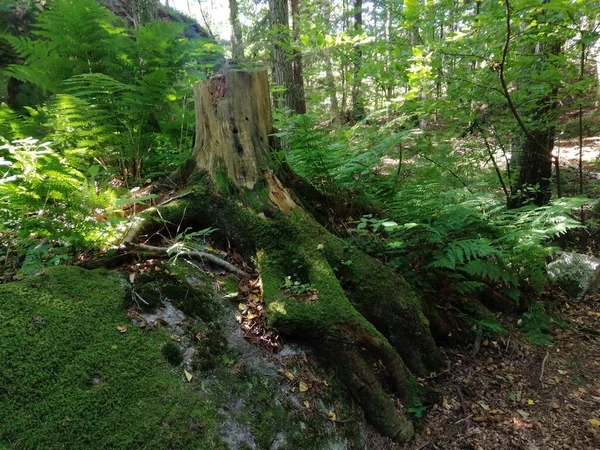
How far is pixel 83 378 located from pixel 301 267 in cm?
175

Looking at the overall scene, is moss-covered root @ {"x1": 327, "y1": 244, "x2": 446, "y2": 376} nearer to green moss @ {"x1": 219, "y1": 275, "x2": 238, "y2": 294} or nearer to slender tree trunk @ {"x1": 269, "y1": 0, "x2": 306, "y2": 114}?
green moss @ {"x1": 219, "y1": 275, "x2": 238, "y2": 294}

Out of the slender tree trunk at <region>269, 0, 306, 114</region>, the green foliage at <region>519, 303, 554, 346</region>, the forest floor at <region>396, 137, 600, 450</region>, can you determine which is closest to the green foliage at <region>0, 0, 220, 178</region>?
the slender tree trunk at <region>269, 0, 306, 114</region>

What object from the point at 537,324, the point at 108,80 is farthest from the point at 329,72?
the point at 537,324

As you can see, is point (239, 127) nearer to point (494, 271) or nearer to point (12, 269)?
point (12, 269)

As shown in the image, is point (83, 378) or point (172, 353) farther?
point (172, 353)

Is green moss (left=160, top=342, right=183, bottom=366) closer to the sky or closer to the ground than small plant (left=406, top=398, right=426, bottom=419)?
closer to the sky

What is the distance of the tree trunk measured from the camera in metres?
2.67

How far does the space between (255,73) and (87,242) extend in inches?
88.2

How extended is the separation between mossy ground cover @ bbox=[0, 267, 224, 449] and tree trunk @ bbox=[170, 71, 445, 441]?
3.04ft

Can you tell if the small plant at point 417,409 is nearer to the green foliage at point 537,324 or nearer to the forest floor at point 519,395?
the forest floor at point 519,395

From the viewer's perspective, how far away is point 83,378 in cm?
185

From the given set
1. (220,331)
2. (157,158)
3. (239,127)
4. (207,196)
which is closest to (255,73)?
(239,127)

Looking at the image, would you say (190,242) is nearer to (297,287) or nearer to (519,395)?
(297,287)

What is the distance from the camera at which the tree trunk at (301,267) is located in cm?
267
